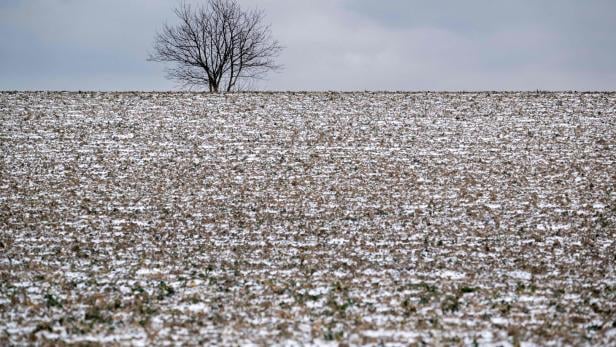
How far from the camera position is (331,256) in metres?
10.2

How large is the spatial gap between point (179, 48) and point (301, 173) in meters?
23.2

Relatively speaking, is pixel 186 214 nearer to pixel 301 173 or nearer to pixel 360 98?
pixel 301 173

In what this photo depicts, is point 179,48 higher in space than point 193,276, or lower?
higher

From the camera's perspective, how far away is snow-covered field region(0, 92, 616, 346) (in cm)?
767

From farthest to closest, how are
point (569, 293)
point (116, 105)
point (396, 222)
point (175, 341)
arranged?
point (116, 105) → point (396, 222) → point (569, 293) → point (175, 341)

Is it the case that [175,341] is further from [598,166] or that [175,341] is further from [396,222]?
[598,166]

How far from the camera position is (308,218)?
12039 millimetres

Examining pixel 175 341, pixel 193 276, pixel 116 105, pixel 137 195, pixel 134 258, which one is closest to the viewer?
pixel 175 341

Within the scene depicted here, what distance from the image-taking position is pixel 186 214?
12.3 m

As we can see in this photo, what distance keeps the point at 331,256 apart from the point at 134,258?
139 inches

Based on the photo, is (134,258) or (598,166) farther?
(598,166)

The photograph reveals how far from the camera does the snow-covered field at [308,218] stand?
7.67 m

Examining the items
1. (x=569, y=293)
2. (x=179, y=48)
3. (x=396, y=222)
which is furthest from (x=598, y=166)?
(x=179, y=48)

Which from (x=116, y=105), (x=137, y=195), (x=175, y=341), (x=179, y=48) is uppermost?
(x=179, y=48)
